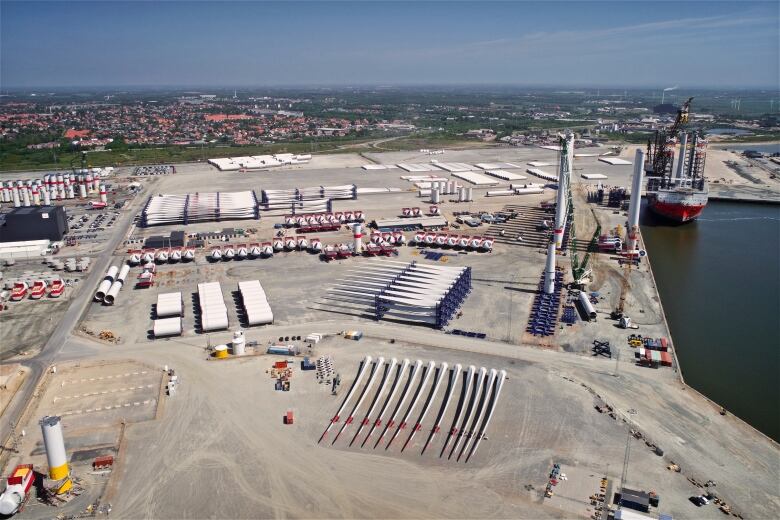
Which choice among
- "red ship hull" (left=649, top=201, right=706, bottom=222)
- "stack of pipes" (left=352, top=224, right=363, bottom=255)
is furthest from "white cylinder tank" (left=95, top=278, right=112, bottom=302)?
"red ship hull" (left=649, top=201, right=706, bottom=222)

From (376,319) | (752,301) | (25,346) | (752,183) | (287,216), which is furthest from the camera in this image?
(752,183)

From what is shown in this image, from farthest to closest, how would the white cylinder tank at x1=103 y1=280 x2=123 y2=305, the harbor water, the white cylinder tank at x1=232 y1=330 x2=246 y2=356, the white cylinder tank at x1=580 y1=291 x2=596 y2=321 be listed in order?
the white cylinder tank at x1=103 y1=280 x2=123 y2=305
the white cylinder tank at x1=580 y1=291 x2=596 y2=321
the white cylinder tank at x1=232 y1=330 x2=246 y2=356
the harbor water

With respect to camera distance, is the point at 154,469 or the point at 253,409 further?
the point at 253,409

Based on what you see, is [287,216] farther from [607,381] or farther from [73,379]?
[607,381]

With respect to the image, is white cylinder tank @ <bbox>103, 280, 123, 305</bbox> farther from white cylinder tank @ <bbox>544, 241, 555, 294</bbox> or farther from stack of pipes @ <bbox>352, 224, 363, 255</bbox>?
white cylinder tank @ <bbox>544, 241, 555, 294</bbox>

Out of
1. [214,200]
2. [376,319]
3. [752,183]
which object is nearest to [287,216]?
[214,200]

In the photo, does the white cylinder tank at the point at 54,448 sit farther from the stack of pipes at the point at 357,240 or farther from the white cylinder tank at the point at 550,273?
the white cylinder tank at the point at 550,273
